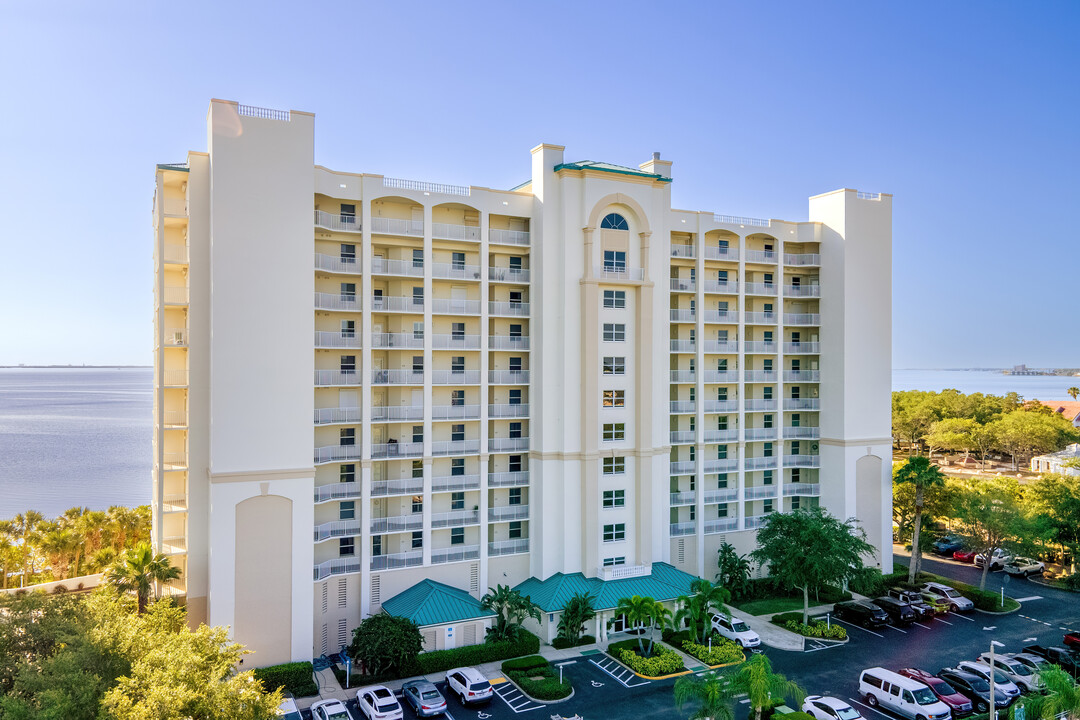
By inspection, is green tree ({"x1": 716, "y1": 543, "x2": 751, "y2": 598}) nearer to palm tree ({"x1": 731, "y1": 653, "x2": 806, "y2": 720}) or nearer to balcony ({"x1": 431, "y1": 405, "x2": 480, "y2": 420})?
palm tree ({"x1": 731, "y1": 653, "x2": 806, "y2": 720})

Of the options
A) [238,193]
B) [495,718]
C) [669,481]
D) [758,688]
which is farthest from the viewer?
[669,481]

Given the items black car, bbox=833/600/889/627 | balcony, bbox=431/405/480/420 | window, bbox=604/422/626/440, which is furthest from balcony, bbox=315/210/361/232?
black car, bbox=833/600/889/627

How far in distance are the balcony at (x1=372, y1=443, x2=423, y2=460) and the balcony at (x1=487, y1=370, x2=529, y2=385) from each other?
5.33m

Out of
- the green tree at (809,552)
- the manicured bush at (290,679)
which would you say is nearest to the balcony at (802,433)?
the green tree at (809,552)

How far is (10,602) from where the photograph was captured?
22438 mm

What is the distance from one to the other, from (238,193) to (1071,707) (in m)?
36.5

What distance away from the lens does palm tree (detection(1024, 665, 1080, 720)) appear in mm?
23188

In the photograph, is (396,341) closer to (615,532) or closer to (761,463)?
(615,532)

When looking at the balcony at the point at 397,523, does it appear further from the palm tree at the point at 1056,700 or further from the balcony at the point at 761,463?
the palm tree at the point at 1056,700

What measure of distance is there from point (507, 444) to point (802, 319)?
879 inches

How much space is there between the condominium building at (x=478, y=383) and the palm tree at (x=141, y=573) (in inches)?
53.4

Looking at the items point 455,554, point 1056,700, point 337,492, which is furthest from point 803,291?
point 337,492

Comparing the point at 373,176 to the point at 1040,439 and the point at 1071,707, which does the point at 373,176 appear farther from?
the point at 1040,439

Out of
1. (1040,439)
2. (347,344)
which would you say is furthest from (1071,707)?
(1040,439)
